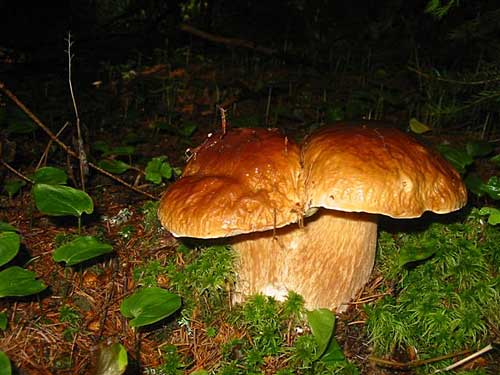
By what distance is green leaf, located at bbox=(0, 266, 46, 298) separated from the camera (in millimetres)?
2158

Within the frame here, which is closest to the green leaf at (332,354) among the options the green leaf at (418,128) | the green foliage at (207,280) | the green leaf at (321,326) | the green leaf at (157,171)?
the green leaf at (321,326)

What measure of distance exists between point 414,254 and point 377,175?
80cm

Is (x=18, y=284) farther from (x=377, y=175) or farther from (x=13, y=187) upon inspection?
(x=377, y=175)

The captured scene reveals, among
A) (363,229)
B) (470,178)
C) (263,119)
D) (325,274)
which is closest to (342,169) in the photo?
(363,229)

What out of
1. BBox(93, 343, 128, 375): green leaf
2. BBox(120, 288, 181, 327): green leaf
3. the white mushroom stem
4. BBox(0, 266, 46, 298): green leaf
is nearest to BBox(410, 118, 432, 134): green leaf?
the white mushroom stem

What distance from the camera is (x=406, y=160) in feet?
6.59

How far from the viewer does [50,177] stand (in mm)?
2979

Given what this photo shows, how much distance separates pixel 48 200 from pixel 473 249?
266 cm

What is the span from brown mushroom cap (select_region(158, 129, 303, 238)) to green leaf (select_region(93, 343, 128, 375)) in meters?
0.60

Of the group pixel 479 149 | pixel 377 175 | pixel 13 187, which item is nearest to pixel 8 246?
pixel 13 187

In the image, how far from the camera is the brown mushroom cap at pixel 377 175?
74.1 inches

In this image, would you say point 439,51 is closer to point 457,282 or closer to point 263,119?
point 263,119

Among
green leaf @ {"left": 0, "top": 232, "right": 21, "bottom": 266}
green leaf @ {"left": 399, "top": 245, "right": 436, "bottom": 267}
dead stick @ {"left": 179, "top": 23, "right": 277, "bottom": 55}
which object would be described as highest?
dead stick @ {"left": 179, "top": 23, "right": 277, "bottom": 55}

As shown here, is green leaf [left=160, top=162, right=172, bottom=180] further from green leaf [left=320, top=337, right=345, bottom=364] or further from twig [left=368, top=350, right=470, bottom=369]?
twig [left=368, top=350, right=470, bottom=369]
